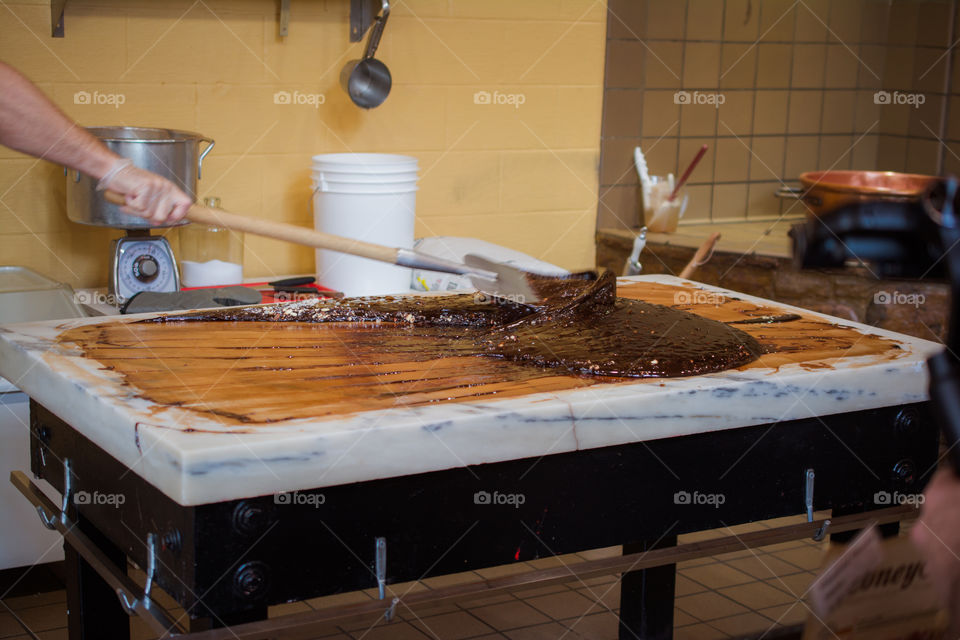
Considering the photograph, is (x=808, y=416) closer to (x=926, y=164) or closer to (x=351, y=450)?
(x=351, y=450)

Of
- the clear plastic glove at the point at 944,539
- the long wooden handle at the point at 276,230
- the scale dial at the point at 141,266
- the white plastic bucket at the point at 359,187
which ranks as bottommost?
the clear plastic glove at the point at 944,539

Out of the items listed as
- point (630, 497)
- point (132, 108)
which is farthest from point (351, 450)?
point (132, 108)

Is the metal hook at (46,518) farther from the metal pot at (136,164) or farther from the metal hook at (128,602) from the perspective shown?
A: the metal pot at (136,164)

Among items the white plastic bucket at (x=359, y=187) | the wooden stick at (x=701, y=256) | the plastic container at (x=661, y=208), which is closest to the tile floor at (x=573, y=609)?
the wooden stick at (x=701, y=256)

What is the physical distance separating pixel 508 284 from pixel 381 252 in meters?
0.28

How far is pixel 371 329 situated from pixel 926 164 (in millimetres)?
3193

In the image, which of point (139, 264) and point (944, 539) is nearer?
point (944, 539)

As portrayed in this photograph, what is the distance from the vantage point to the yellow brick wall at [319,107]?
2.85 meters

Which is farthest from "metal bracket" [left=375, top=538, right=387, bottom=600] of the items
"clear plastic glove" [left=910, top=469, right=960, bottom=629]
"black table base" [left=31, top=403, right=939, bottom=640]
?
"clear plastic glove" [left=910, top=469, right=960, bottom=629]

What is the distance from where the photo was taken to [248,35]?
10.0ft

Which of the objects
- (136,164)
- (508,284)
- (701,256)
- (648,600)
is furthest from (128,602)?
(701,256)

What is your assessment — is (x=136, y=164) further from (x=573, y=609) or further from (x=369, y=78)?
(x=573, y=609)

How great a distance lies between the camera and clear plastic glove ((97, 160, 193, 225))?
159 cm

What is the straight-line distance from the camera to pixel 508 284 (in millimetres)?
1936
